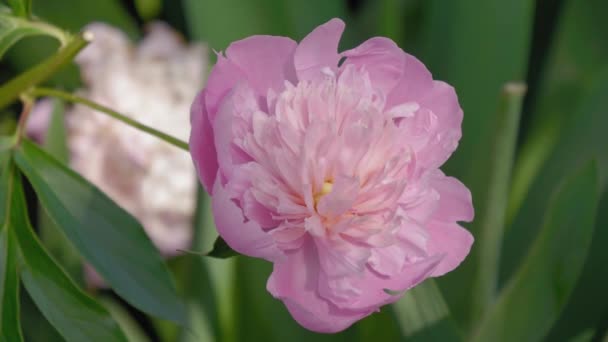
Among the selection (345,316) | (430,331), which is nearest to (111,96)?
(430,331)

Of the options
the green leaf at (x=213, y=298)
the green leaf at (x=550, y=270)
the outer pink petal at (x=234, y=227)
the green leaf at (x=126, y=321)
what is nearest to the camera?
the outer pink petal at (x=234, y=227)

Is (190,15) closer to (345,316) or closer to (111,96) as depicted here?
(111,96)

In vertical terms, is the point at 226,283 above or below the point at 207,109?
below

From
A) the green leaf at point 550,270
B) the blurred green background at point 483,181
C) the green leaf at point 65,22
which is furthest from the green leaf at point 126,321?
the green leaf at point 550,270

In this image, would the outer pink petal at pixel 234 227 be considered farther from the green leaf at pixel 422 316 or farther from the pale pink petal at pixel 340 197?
the green leaf at pixel 422 316

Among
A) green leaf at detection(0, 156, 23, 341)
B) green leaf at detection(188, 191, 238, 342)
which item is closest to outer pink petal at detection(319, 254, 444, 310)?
green leaf at detection(0, 156, 23, 341)
